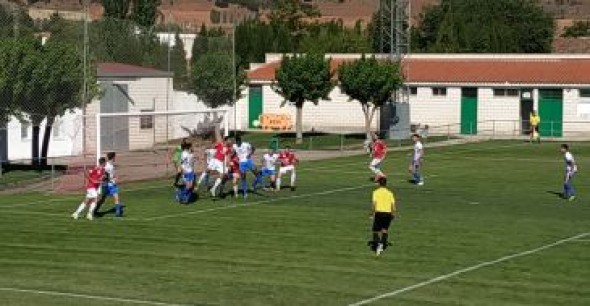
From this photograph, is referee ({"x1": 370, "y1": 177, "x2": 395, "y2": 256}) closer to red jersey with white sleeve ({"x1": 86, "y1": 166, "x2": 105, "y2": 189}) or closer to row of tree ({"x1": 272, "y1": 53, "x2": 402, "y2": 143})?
red jersey with white sleeve ({"x1": 86, "y1": 166, "x2": 105, "y2": 189})

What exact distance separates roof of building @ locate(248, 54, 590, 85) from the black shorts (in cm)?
4926

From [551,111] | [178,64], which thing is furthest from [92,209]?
[551,111]

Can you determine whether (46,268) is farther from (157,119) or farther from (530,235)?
(157,119)

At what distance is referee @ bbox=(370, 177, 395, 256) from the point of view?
26719mm

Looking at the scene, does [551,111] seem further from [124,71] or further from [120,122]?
[120,122]

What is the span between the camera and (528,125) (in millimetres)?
77750

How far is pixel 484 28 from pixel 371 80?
39668 millimetres

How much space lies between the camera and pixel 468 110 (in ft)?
262

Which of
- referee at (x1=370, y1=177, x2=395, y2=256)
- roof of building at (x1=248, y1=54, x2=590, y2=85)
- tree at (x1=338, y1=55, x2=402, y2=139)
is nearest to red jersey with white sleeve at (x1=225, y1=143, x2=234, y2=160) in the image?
referee at (x1=370, y1=177, x2=395, y2=256)

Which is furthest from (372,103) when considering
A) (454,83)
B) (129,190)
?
(129,190)

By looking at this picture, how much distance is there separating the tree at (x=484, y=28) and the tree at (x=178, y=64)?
37964 mm

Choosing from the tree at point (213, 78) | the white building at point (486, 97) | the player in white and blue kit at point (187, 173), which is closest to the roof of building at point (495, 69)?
the white building at point (486, 97)

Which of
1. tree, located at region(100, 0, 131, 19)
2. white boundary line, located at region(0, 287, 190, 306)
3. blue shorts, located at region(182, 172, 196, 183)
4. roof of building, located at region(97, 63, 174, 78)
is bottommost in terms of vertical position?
white boundary line, located at region(0, 287, 190, 306)

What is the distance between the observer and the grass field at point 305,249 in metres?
22.3
